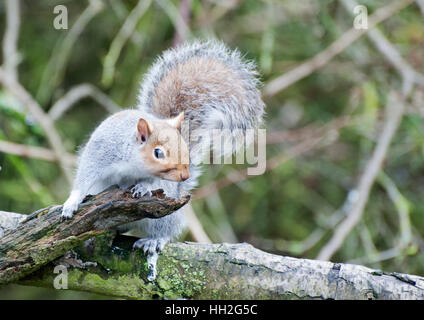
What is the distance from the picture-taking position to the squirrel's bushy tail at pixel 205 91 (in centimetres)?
171

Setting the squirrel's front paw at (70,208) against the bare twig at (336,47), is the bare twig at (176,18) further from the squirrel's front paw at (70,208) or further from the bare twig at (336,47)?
the squirrel's front paw at (70,208)

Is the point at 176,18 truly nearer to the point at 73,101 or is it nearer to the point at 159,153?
the point at 73,101

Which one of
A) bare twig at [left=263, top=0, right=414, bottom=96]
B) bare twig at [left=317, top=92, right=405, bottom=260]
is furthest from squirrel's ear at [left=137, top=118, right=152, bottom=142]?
→ bare twig at [left=263, top=0, right=414, bottom=96]

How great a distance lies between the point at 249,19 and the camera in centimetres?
312

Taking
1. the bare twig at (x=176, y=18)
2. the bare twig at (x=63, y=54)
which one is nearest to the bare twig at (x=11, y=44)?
the bare twig at (x=63, y=54)

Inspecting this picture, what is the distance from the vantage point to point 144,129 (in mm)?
1433

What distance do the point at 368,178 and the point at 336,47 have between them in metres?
0.72

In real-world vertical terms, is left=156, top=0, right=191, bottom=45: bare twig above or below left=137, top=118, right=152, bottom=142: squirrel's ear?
above

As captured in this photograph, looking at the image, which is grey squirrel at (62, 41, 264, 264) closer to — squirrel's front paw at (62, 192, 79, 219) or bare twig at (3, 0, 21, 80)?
squirrel's front paw at (62, 192, 79, 219)

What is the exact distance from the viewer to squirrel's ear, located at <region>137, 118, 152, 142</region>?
1410mm

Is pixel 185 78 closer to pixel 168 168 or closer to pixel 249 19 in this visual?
pixel 168 168

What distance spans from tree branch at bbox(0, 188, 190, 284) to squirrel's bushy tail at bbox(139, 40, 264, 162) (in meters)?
0.47

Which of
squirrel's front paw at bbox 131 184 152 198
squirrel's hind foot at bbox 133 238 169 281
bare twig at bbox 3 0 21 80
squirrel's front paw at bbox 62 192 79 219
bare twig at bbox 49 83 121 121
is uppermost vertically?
bare twig at bbox 3 0 21 80

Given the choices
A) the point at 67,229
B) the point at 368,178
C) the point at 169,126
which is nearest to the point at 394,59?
the point at 368,178
